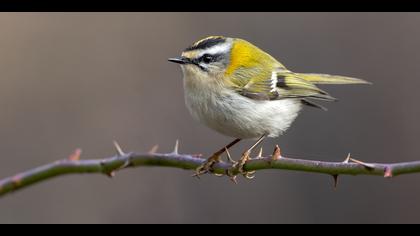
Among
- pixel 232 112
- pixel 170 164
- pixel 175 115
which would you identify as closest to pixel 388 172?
pixel 170 164

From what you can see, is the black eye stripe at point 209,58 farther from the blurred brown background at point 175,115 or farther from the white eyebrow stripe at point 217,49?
the blurred brown background at point 175,115

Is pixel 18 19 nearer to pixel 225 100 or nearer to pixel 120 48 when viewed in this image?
pixel 120 48

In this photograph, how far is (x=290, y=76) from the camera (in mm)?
4508

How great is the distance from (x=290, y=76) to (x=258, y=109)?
23.6 inches

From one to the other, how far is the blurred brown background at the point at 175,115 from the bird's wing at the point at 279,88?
4.90 ft

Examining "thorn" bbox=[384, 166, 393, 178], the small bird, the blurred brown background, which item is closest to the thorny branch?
"thorn" bbox=[384, 166, 393, 178]

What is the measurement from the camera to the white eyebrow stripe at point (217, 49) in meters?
4.06

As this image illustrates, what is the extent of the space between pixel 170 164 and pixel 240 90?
5.66 feet

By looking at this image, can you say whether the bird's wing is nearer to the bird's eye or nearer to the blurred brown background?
the bird's eye

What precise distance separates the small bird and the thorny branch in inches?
43.0

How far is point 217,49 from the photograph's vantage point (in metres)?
4.15

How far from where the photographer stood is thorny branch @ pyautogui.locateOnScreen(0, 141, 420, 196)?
195 cm

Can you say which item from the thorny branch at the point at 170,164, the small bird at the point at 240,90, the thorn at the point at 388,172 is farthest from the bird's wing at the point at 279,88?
the thorn at the point at 388,172

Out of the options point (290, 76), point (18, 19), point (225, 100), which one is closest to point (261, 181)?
point (290, 76)
